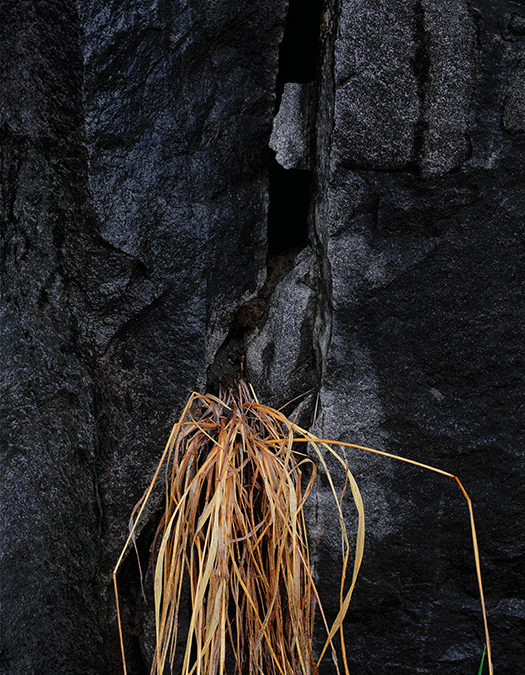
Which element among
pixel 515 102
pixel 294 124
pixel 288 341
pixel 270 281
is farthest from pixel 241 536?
pixel 515 102

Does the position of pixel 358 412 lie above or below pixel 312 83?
below

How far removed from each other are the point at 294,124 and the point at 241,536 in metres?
0.69

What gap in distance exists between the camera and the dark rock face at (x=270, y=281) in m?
0.98

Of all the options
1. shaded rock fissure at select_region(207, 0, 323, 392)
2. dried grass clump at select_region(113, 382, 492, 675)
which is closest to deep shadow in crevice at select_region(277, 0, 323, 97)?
shaded rock fissure at select_region(207, 0, 323, 392)

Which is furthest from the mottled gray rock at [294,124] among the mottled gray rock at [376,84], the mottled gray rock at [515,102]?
the mottled gray rock at [515,102]

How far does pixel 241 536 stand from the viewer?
102 cm

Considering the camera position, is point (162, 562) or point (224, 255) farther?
point (224, 255)

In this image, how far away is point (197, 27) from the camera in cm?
100

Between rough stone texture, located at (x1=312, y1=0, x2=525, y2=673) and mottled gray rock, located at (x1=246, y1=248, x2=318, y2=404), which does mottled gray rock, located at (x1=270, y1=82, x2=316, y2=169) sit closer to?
rough stone texture, located at (x1=312, y1=0, x2=525, y2=673)

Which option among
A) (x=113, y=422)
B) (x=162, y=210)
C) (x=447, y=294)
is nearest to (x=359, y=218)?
(x=447, y=294)

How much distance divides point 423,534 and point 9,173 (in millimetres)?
908

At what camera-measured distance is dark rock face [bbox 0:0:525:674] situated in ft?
3.23

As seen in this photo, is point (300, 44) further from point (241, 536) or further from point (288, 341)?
point (241, 536)

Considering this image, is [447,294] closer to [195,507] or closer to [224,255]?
[224,255]
